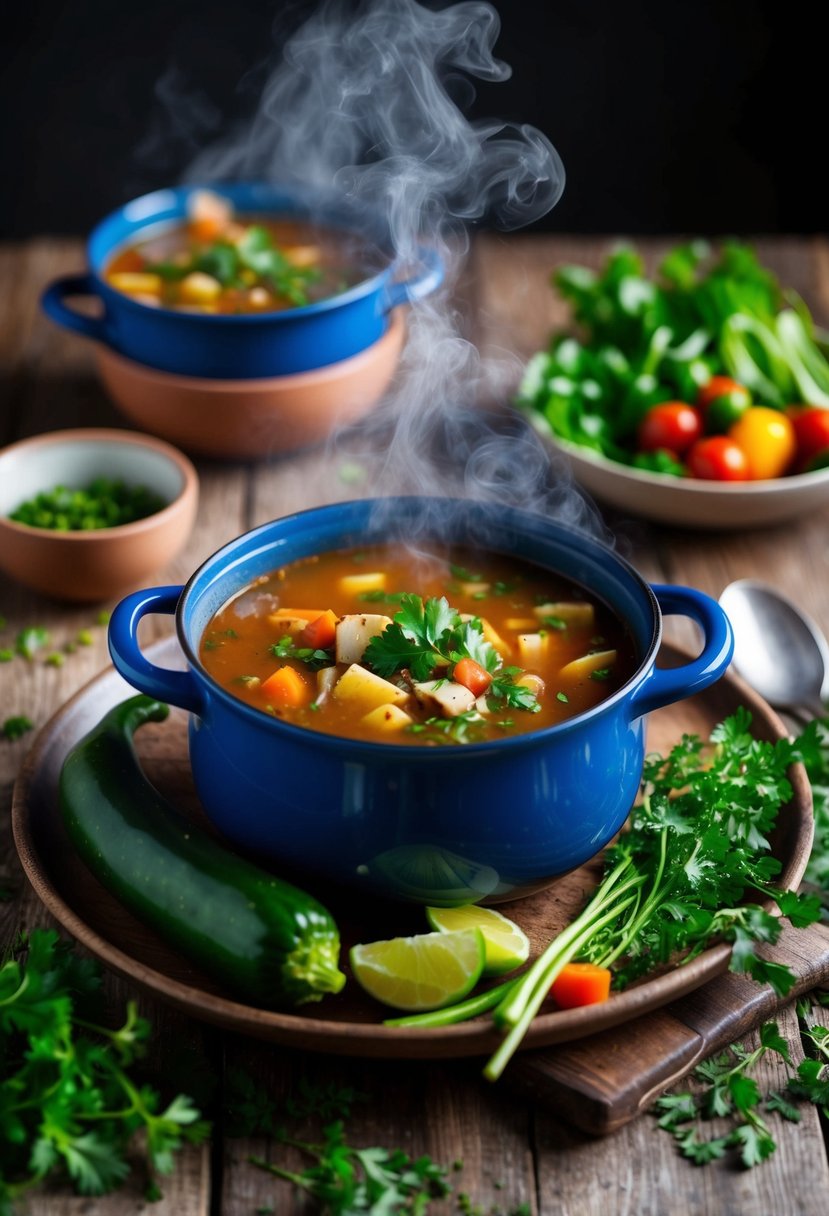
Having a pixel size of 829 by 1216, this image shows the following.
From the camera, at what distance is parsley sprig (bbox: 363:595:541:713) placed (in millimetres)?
2391

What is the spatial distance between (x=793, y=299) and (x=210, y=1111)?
316 centimetres

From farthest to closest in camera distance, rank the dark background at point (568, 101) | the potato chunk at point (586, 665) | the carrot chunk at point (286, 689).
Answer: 1. the dark background at point (568, 101)
2. the potato chunk at point (586, 665)
3. the carrot chunk at point (286, 689)

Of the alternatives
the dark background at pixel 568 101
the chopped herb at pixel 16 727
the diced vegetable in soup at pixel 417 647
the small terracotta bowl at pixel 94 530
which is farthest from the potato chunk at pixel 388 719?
the dark background at pixel 568 101

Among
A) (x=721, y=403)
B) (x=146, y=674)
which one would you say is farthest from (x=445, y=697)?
(x=721, y=403)

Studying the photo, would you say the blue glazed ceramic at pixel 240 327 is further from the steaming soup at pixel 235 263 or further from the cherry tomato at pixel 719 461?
the cherry tomato at pixel 719 461

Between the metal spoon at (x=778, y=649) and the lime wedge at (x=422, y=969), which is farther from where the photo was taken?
the metal spoon at (x=778, y=649)

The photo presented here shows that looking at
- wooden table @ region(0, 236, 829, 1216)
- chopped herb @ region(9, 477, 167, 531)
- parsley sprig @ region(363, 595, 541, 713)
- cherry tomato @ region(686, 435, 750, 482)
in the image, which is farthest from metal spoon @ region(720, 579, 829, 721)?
chopped herb @ region(9, 477, 167, 531)

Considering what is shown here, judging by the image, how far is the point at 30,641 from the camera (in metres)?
3.38

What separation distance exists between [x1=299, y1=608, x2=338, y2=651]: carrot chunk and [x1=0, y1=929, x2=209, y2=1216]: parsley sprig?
2.30ft

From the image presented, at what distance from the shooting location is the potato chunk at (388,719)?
7.54 feet

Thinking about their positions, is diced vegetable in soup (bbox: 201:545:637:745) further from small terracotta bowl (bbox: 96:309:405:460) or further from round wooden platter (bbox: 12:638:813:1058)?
small terracotta bowl (bbox: 96:309:405:460)

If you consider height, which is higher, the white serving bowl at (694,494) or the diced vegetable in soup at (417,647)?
the diced vegetable in soup at (417,647)

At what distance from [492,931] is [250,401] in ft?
6.70

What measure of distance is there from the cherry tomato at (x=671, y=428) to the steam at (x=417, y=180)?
0.91 ft
